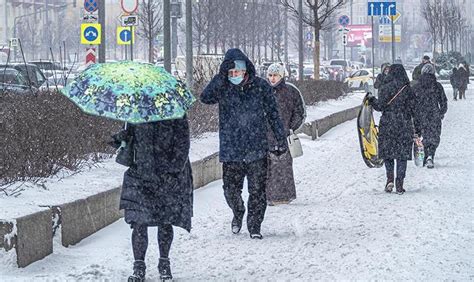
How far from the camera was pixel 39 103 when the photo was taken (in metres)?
11.9

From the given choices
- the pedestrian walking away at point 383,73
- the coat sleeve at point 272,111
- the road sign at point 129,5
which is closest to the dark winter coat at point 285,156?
the coat sleeve at point 272,111

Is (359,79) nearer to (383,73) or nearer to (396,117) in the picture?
(383,73)

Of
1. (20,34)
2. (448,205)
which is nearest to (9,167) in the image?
(448,205)

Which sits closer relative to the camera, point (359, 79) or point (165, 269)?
point (165, 269)

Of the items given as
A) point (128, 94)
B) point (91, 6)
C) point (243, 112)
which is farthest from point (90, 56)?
point (128, 94)

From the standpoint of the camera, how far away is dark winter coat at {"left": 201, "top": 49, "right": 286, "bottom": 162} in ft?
28.9

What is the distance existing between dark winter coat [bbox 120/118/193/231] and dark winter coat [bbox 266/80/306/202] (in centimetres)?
374

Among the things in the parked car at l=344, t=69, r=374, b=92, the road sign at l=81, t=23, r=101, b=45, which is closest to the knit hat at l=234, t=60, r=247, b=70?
the road sign at l=81, t=23, r=101, b=45

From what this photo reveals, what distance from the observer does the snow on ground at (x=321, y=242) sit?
7562 millimetres

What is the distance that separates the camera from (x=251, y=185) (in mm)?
9039

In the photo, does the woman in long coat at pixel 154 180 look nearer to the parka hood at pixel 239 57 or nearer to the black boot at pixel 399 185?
the parka hood at pixel 239 57

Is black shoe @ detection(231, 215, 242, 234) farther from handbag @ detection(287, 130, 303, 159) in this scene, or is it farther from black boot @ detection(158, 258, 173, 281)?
handbag @ detection(287, 130, 303, 159)

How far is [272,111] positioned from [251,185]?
0.66 m

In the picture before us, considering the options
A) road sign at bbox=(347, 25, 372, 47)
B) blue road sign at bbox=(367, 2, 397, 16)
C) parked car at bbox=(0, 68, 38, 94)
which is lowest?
parked car at bbox=(0, 68, 38, 94)
